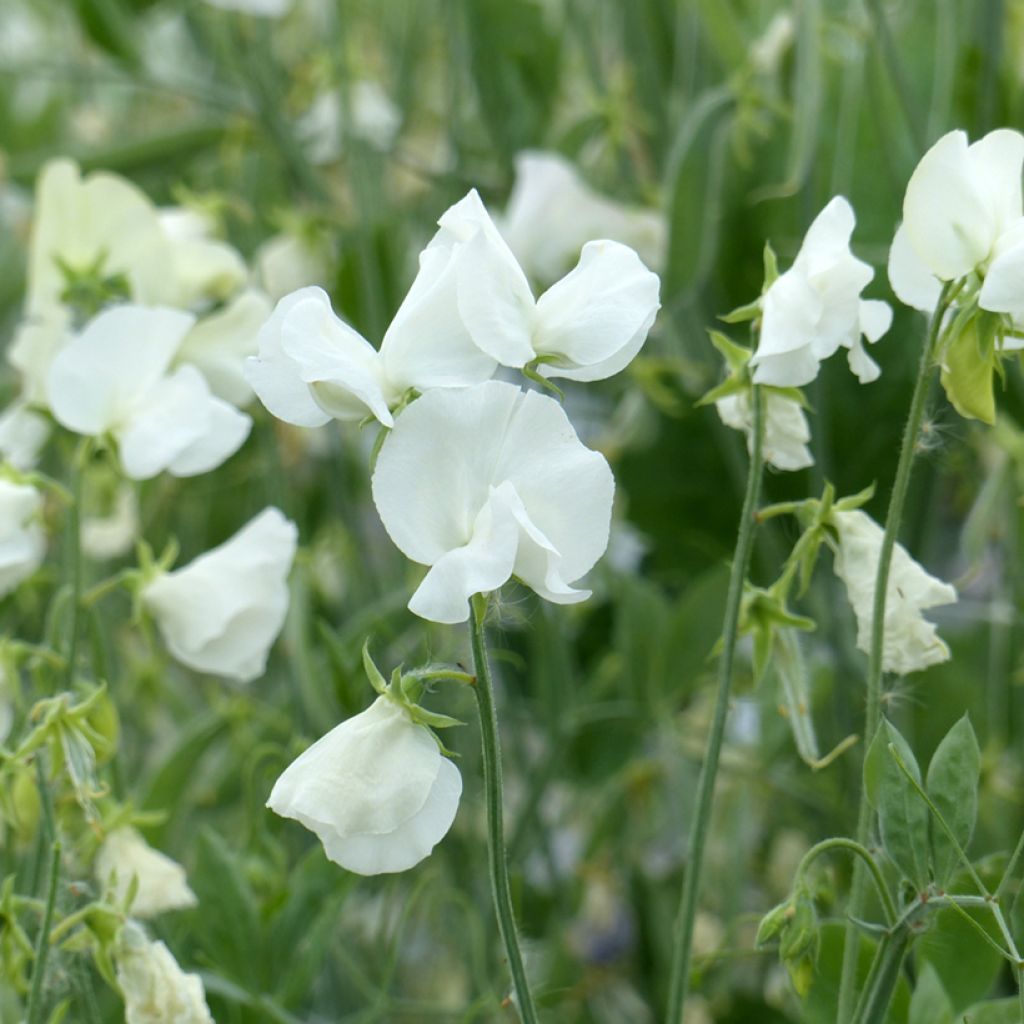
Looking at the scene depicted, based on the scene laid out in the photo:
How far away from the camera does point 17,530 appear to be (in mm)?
461

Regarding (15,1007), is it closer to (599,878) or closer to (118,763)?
(118,763)

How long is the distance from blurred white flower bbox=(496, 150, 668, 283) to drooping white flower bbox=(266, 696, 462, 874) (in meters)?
0.45

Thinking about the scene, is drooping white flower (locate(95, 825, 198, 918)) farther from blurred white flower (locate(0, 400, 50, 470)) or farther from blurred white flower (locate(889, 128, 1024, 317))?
blurred white flower (locate(889, 128, 1024, 317))

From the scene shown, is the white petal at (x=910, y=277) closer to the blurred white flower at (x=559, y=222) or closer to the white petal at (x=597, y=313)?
the white petal at (x=597, y=313)

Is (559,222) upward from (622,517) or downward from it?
upward

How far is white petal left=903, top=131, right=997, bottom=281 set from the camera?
1.13ft

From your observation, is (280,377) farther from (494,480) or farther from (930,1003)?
(930,1003)

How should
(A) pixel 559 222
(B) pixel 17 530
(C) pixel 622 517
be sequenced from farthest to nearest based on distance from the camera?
1. (C) pixel 622 517
2. (A) pixel 559 222
3. (B) pixel 17 530

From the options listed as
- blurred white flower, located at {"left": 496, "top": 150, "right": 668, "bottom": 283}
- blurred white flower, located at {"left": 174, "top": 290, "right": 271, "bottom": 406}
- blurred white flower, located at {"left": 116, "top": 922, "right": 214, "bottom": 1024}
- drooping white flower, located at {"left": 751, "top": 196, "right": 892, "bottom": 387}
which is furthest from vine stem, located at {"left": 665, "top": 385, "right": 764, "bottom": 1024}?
blurred white flower, located at {"left": 496, "top": 150, "right": 668, "bottom": 283}

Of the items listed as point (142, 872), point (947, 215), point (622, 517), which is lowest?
point (622, 517)

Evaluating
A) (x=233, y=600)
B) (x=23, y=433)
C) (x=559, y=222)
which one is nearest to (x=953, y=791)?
(x=233, y=600)

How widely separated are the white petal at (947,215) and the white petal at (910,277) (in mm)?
14

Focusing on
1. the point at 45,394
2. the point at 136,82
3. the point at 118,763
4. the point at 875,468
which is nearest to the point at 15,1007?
the point at 118,763

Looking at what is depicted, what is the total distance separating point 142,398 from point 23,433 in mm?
108
